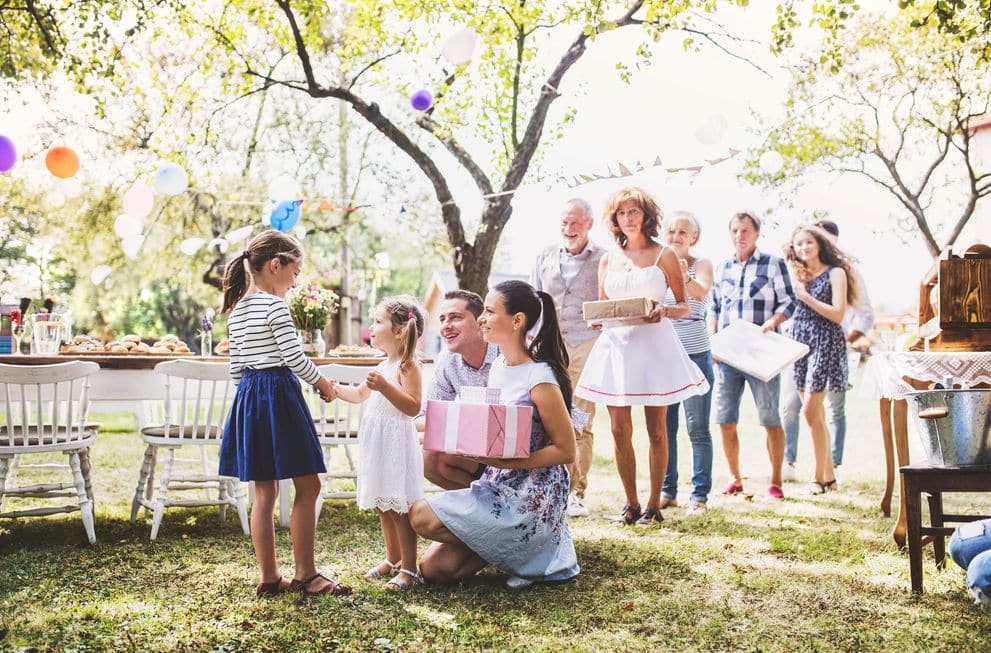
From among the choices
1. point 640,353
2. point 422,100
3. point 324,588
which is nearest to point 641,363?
point 640,353

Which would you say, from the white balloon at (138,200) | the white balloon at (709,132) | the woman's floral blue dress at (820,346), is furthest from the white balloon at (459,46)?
the white balloon at (138,200)

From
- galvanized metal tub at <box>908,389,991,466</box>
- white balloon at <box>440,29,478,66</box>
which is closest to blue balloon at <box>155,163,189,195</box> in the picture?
white balloon at <box>440,29,478,66</box>

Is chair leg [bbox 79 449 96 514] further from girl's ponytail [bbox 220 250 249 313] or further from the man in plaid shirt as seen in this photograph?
the man in plaid shirt

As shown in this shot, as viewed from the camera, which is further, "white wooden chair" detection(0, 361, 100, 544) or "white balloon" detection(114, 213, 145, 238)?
"white balloon" detection(114, 213, 145, 238)

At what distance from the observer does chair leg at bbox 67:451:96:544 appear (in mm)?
3730

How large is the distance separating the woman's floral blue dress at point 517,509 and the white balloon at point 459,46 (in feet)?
9.84

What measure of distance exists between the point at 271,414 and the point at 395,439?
16.9 inches

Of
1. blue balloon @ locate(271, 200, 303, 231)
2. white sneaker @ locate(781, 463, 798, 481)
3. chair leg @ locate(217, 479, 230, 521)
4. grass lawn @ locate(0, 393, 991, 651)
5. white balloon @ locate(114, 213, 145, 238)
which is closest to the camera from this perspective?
grass lawn @ locate(0, 393, 991, 651)

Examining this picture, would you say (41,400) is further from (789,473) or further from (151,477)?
(789,473)

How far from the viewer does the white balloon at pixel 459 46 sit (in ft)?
17.5

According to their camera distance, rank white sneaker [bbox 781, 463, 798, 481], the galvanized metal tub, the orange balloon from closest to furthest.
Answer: the galvanized metal tub, white sneaker [bbox 781, 463, 798, 481], the orange balloon

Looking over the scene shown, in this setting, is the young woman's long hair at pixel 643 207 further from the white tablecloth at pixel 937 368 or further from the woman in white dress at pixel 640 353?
the white tablecloth at pixel 937 368

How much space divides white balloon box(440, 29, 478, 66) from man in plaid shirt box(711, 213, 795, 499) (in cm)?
193

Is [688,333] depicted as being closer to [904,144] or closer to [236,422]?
[236,422]
